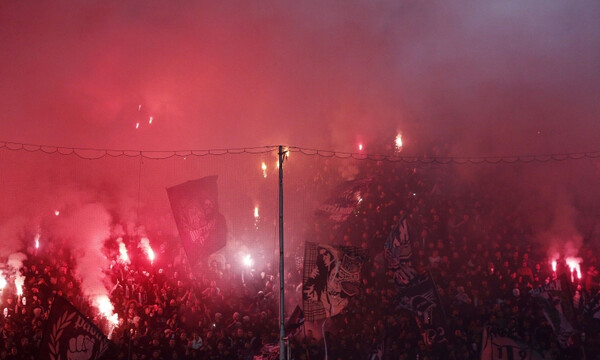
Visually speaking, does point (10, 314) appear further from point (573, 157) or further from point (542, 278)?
point (573, 157)

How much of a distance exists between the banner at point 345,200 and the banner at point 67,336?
6.14 m

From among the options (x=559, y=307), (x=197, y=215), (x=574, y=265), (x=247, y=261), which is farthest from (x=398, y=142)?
(x=197, y=215)

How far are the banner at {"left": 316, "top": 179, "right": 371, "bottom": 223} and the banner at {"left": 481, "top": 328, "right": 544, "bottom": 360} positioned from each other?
13.7ft

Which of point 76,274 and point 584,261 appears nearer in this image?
point 584,261

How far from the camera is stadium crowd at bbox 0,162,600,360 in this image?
35.7 feet

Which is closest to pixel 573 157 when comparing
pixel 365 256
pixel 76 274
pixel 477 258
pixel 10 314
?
pixel 477 258

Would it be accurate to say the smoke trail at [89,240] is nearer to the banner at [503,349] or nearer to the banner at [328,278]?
the banner at [328,278]

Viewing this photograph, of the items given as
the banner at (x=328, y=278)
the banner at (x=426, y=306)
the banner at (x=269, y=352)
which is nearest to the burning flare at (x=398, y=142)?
the banner at (x=426, y=306)

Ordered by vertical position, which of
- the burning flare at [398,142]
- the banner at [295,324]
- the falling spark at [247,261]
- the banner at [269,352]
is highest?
the burning flare at [398,142]

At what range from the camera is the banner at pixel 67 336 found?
9914mm

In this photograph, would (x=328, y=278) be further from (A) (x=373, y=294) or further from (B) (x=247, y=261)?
(B) (x=247, y=261)

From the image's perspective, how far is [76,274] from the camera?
1524 cm

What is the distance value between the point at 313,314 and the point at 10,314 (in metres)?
8.55

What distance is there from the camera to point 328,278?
10070 mm
